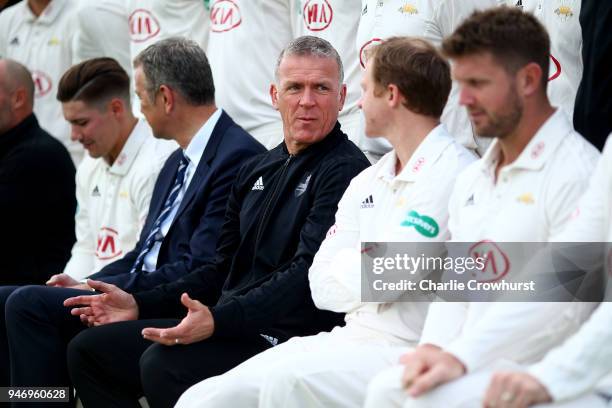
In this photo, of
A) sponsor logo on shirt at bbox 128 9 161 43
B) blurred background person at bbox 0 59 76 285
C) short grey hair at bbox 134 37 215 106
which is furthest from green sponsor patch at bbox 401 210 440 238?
sponsor logo on shirt at bbox 128 9 161 43

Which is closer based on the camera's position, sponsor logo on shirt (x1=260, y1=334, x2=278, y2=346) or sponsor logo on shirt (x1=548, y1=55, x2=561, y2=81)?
sponsor logo on shirt (x1=260, y1=334, x2=278, y2=346)

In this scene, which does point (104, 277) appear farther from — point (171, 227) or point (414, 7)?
point (414, 7)

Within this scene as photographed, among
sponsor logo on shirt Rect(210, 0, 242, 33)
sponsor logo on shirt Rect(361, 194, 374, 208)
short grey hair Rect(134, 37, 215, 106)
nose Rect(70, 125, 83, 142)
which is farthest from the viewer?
nose Rect(70, 125, 83, 142)

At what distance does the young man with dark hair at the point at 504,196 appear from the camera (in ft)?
9.84

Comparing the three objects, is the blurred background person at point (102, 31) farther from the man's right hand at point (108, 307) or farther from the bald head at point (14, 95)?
the man's right hand at point (108, 307)

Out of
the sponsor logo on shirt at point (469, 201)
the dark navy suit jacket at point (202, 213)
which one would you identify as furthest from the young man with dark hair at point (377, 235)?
the dark navy suit jacket at point (202, 213)

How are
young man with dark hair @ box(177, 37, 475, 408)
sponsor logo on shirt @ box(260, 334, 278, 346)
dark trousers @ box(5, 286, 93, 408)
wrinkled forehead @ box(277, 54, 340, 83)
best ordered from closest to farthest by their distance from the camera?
young man with dark hair @ box(177, 37, 475, 408) → sponsor logo on shirt @ box(260, 334, 278, 346) → wrinkled forehead @ box(277, 54, 340, 83) → dark trousers @ box(5, 286, 93, 408)

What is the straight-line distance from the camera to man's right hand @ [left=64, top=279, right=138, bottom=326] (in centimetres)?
477

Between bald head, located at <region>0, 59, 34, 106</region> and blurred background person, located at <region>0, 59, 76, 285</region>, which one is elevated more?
bald head, located at <region>0, 59, 34, 106</region>

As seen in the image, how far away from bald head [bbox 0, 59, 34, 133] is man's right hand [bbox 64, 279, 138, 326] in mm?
2251

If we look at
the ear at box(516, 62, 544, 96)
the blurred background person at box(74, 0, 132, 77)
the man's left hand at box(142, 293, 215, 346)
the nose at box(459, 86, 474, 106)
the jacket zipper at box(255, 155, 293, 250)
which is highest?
the blurred background person at box(74, 0, 132, 77)

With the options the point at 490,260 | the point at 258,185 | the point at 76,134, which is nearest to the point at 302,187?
the point at 258,185

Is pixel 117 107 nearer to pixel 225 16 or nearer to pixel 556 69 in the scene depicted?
pixel 225 16

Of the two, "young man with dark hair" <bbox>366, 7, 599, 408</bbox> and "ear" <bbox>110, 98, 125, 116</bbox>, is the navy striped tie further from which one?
"young man with dark hair" <bbox>366, 7, 599, 408</bbox>
